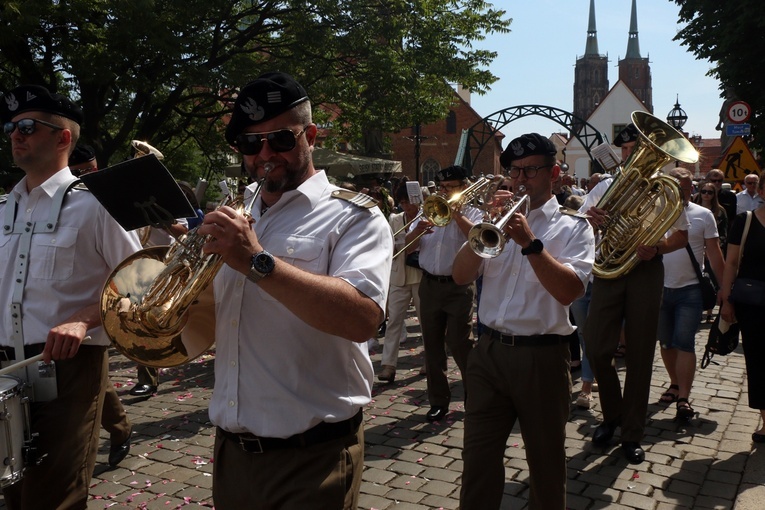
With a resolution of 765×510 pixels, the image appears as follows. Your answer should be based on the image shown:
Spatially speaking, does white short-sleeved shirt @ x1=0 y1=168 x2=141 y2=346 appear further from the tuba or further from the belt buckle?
the tuba

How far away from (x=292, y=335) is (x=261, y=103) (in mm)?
750

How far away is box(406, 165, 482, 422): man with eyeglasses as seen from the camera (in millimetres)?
6727

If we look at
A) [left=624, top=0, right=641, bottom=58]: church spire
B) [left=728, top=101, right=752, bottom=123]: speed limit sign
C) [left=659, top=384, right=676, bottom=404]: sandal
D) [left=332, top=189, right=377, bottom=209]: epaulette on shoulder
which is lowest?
[left=659, top=384, right=676, bottom=404]: sandal

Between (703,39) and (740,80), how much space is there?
1.56m

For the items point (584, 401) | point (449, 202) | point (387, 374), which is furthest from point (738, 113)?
point (449, 202)

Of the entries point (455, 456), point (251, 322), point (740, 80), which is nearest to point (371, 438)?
point (455, 456)

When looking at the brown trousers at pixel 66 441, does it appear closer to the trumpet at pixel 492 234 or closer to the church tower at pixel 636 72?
the trumpet at pixel 492 234

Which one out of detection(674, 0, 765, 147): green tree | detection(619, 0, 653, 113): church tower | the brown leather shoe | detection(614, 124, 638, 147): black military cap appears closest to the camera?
detection(614, 124, 638, 147): black military cap

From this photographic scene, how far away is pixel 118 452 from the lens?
18.2 feet

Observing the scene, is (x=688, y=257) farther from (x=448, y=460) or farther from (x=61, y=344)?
(x=61, y=344)

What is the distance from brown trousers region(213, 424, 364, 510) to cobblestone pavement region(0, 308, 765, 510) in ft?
7.60

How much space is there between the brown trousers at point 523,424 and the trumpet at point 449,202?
1.23 m

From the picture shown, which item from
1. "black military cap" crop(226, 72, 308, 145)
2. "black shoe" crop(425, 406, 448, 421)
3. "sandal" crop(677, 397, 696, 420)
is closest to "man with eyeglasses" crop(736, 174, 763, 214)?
"sandal" crop(677, 397, 696, 420)

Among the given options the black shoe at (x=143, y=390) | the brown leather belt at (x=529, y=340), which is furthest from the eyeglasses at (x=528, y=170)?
the black shoe at (x=143, y=390)
